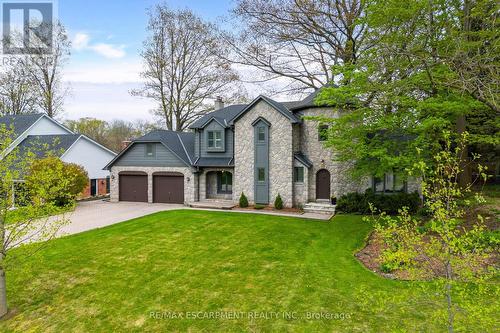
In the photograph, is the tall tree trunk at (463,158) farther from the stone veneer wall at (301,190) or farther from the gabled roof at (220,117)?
the gabled roof at (220,117)

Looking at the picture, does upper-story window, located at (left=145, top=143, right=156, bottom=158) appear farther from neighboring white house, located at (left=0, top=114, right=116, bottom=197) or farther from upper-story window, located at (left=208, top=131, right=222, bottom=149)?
neighboring white house, located at (left=0, top=114, right=116, bottom=197)

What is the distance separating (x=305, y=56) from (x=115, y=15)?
1438cm

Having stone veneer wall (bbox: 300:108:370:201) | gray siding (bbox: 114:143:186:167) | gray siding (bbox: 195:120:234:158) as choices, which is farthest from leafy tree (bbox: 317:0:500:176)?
gray siding (bbox: 114:143:186:167)

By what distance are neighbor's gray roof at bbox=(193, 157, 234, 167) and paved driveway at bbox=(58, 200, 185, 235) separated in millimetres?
3314

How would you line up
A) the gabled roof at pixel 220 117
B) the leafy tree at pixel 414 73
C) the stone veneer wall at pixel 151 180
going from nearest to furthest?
the leafy tree at pixel 414 73
the stone veneer wall at pixel 151 180
the gabled roof at pixel 220 117

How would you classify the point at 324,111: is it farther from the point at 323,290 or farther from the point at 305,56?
the point at 323,290

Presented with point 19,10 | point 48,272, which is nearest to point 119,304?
point 48,272

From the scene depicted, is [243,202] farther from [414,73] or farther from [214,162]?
[414,73]

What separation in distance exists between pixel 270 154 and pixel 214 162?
427 cm

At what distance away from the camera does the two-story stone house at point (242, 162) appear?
1969 cm

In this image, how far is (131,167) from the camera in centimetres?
2341

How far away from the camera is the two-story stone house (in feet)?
64.6

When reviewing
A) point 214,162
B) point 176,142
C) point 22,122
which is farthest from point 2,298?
point 22,122

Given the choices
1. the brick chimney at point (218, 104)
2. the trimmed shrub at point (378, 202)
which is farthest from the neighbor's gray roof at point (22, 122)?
the trimmed shrub at point (378, 202)
